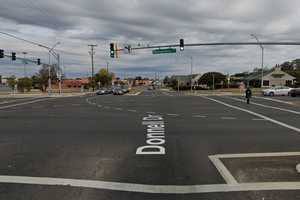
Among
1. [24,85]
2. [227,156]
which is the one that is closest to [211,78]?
[24,85]

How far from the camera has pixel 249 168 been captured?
26.5 feet

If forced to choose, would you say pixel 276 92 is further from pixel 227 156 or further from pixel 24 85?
pixel 24 85

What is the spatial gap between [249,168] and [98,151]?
4042mm

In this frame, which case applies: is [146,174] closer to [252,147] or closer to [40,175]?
[40,175]

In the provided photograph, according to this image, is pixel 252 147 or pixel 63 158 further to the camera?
pixel 252 147

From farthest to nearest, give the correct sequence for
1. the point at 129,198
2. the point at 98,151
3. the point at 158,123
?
the point at 158,123, the point at 98,151, the point at 129,198

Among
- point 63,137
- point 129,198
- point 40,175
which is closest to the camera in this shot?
point 129,198

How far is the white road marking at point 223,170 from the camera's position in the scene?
710 cm

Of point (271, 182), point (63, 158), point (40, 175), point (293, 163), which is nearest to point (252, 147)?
point (293, 163)

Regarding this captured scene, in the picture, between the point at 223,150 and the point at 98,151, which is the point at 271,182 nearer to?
the point at 223,150

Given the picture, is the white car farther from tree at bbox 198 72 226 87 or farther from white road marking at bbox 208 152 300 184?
tree at bbox 198 72 226 87

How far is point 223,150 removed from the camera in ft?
33.6

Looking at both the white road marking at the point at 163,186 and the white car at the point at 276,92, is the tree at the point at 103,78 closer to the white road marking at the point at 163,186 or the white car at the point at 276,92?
the white car at the point at 276,92

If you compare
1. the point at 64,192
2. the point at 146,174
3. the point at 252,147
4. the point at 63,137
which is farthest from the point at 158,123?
the point at 64,192
